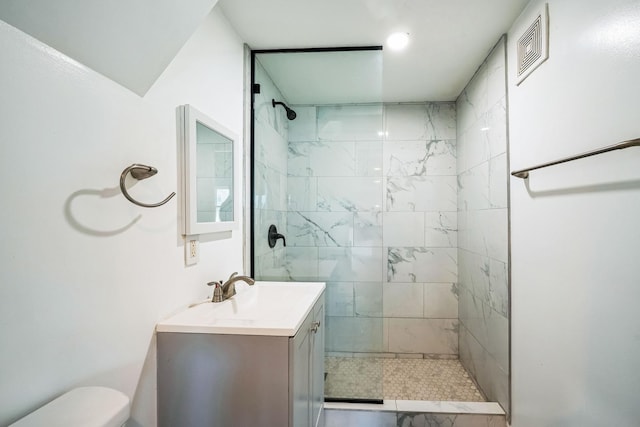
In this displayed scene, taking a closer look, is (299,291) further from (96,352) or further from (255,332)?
(96,352)

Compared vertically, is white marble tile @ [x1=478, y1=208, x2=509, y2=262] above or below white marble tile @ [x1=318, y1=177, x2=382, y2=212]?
below

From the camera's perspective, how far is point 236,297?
147 cm

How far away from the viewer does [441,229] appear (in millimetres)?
2752

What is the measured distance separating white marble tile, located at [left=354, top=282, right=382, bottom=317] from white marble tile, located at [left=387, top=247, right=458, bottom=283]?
1.90ft

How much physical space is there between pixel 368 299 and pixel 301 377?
1137 millimetres

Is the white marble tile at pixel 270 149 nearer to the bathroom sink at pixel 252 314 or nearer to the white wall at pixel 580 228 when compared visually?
the bathroom sink at pixel 252 314

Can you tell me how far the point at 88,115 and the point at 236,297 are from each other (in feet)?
3.19

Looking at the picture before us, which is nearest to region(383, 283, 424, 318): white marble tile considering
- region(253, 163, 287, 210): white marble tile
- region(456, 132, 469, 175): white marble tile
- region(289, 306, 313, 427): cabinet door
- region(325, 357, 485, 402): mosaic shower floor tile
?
region(325, 357, 485, 402): mosaic shower floor tile

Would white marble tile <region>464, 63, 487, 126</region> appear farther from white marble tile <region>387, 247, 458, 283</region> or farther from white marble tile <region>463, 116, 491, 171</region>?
white marble tile <region>387, 247, 458, 283</region>

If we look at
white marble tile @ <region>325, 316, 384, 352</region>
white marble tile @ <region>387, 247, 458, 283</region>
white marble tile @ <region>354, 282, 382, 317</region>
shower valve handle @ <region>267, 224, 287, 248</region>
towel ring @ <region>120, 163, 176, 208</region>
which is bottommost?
white marble tile @ <region>325, 316, 384, 352</region>

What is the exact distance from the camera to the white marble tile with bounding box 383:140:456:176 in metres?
2.77

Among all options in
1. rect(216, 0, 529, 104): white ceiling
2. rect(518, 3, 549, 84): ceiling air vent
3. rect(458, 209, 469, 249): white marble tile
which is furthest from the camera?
rect(458, 209, 469, 249): white marble tile

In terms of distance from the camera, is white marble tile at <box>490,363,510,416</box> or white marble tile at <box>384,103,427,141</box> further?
white marble tile at <box>384,103,427,141</box>

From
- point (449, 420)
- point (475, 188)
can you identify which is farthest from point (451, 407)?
point (475, 188)
